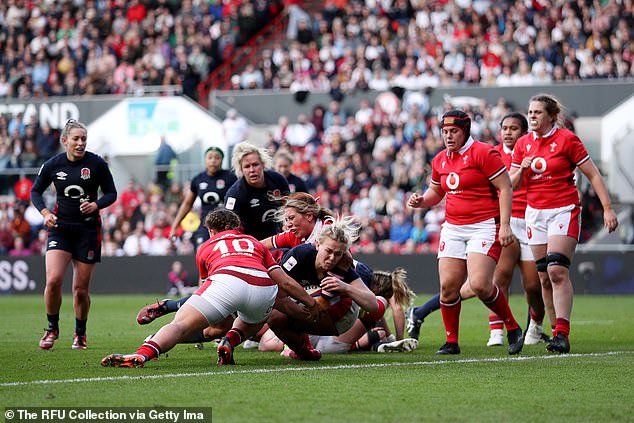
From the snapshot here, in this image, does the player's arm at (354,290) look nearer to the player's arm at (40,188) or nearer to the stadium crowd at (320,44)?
the player's arm at (40,188)

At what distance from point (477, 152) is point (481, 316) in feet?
22.5

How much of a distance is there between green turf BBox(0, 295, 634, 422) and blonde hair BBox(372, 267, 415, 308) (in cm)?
52

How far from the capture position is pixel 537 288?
11625mm

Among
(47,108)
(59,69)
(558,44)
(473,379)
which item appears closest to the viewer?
(473,379)

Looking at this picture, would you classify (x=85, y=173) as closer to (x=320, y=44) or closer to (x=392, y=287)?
(x=392, y=287)

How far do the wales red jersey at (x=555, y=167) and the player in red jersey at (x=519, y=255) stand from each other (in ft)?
2.78

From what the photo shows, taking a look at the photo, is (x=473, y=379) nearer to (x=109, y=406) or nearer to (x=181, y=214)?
(x=109, y=406)

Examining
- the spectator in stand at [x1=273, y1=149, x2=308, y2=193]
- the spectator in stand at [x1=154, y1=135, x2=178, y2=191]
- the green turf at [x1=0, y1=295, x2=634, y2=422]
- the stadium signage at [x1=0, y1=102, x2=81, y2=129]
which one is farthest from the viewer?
the stadium signage at [x1=0, y1=102, x2=81, y2=129]

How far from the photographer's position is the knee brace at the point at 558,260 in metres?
10.1

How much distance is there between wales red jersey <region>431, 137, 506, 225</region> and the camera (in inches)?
389

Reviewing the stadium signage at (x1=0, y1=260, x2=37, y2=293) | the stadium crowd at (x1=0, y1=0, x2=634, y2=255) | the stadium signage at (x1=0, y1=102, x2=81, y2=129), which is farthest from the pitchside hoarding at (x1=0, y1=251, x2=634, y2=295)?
the stadium signage at (x1=0, y1=102, x2=81, y2=129)

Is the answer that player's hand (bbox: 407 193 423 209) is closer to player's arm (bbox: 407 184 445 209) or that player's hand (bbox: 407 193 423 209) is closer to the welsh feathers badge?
player's arm (bbox: 407 184 445 209)

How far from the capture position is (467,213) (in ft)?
33.1

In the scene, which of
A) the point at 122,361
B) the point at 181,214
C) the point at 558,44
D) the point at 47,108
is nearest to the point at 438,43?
the point at 558,44
